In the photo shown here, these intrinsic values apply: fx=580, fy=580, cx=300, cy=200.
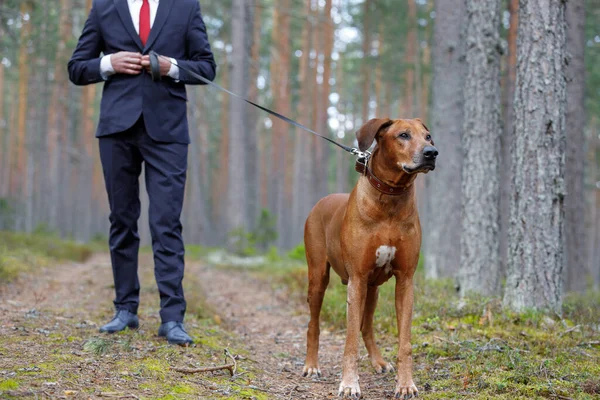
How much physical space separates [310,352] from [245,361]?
1.71ft

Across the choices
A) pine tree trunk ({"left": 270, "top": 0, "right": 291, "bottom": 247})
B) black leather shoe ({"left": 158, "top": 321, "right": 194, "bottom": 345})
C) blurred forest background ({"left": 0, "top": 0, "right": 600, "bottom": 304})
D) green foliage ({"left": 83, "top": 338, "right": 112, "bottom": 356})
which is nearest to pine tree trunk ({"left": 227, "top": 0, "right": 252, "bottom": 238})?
blurred forest background ({"left": 0, "top": 0, "right": 600, "bottom": 304})

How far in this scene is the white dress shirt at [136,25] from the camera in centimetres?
469

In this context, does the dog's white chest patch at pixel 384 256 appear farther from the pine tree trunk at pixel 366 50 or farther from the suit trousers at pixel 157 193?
the pine tree trunk at pixel 366 50

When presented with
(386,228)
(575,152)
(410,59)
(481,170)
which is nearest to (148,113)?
(386,228)

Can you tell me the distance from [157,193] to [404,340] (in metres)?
2.27

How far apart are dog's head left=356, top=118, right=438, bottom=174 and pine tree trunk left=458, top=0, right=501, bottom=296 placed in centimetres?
350

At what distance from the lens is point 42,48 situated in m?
20.7

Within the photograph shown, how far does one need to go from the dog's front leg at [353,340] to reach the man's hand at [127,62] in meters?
2.39

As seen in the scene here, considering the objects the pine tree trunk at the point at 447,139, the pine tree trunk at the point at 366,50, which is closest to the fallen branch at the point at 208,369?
the pine tree trunk at the point at 447,139

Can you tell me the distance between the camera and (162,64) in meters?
4.64

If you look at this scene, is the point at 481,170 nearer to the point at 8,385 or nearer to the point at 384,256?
the point at 384,256

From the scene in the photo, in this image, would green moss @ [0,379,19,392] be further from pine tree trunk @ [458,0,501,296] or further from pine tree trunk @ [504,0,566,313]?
pine tree trunk @ [458,0,501,296]

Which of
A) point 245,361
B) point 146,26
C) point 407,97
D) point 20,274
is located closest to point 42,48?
point 20,274

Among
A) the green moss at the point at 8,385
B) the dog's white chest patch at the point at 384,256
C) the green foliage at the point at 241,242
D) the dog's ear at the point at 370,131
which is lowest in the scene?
the green foliage at the point at 241,242
